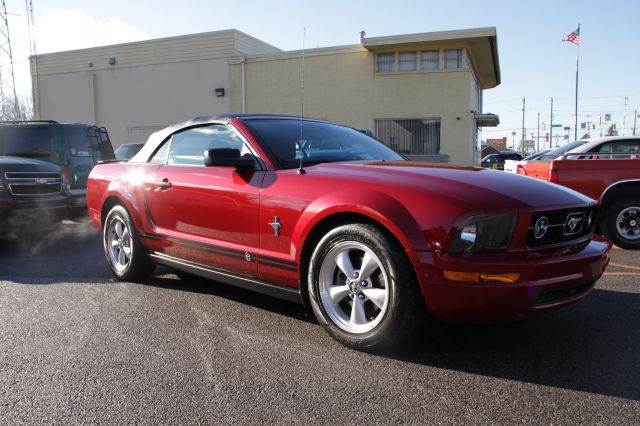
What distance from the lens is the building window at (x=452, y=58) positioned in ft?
65.1

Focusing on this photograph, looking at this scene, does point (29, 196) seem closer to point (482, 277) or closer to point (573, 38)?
point (482, 277)

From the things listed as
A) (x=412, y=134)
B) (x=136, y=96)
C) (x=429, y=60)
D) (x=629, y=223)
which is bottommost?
(x=629, y=223)

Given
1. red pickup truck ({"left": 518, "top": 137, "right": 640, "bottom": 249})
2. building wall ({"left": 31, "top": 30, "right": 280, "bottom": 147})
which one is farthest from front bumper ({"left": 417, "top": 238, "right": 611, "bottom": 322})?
building wall ({"left": 31, "top": 30, "right": 280, "bottom": 147})

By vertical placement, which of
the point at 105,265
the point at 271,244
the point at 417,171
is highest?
the point at 417,171

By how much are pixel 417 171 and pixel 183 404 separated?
1962 mm

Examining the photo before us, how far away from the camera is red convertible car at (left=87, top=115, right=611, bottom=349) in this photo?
2.92m

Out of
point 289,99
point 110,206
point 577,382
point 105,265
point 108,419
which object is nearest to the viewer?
point 108,419

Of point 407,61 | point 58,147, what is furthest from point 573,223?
point 407,61

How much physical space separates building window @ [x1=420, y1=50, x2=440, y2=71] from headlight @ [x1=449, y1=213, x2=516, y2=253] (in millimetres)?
18303

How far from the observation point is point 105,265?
614 centimetres

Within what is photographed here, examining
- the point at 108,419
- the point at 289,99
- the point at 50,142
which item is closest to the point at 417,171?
the point at 108,419

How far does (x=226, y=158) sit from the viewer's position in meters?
3.80

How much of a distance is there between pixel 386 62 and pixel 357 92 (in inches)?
61.7

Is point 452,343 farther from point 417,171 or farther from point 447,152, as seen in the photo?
point 447,152
